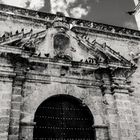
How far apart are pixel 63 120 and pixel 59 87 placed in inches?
37.6

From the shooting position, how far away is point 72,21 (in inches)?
360

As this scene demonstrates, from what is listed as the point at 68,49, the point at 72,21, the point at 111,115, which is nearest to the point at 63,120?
the point at 111,115

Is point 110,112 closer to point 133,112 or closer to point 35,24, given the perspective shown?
point 133,112

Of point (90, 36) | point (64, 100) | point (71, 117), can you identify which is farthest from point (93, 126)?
point (90, 36)

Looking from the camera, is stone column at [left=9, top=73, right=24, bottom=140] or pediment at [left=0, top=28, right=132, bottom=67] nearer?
stone column at [left=9, top=73, right=24, bottom=140]

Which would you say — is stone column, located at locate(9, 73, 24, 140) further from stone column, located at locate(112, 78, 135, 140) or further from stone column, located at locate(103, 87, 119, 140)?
stone column, located at locate(112, 78, 135, 140)

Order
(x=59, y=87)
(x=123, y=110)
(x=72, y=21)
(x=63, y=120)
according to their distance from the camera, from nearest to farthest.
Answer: (x=63, y=120) < (x=59, y=87) < (x=123, y=110) < (x=72, y=21)

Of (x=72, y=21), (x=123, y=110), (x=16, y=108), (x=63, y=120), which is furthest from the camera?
(x=72, y=21)

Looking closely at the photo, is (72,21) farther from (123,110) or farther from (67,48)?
(123,110)

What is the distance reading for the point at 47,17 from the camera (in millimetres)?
8750

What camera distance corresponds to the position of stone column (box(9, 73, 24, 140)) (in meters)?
5.79

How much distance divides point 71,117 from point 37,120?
1.04m

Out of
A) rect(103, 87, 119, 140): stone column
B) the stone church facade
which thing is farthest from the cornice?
rect(103, 87, 119, 140): stone column

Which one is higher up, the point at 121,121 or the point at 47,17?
the point at 47,17
